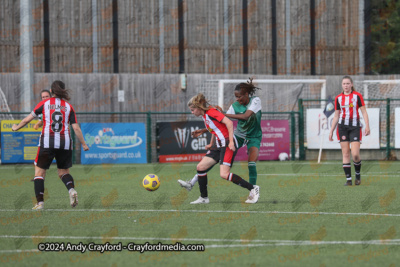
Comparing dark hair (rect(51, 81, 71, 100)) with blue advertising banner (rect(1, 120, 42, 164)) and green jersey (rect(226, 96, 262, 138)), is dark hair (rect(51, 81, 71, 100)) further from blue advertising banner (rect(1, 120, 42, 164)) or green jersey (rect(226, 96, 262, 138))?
blue advertising banner (rect(1, 120, 42, 164))

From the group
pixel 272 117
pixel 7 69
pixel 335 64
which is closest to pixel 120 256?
pixel 272 117

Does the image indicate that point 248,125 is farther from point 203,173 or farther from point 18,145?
point 18,145

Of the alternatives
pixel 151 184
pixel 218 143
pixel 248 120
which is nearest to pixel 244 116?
pixel 248 120

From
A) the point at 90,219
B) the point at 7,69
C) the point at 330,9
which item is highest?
the point at 330,9

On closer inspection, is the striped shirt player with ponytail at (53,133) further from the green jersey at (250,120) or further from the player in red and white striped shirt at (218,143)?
the green jersey at (250,120)

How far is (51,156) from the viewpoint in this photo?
9.26 meters

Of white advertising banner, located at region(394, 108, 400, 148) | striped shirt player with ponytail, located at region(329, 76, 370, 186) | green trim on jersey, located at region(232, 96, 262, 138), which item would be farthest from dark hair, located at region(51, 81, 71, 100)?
white advertising banner, located at region(394, 108, 400, 148)

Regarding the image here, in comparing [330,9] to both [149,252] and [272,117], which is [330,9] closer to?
[272,117]

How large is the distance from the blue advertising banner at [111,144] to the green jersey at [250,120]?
451 inches

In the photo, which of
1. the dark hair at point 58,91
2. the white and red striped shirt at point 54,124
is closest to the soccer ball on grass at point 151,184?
the white and red striped shirt at point 54,124

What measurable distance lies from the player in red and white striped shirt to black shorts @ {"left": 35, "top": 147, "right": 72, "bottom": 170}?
1.85m

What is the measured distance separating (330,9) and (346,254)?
27456 millimetres

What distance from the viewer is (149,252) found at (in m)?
5.91

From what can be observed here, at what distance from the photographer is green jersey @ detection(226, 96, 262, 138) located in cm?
988
